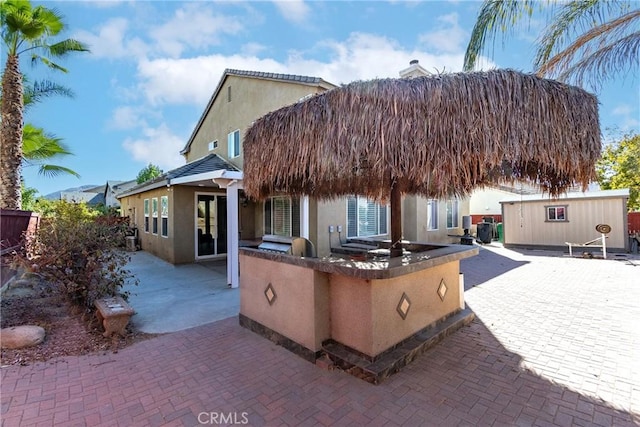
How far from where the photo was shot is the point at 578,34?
5.21 meters

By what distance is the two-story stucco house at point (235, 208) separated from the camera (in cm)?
963

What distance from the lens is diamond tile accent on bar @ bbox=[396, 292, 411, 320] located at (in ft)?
13.2

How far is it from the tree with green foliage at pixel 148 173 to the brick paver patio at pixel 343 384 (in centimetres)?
3138

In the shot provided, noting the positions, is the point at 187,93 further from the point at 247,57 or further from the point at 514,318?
the point at 514,318

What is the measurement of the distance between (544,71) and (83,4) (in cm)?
1149

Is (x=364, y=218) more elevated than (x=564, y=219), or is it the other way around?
(x=364, y=218)

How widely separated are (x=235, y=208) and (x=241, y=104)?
22.5 feet

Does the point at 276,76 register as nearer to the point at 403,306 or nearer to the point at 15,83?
the point at 15,83

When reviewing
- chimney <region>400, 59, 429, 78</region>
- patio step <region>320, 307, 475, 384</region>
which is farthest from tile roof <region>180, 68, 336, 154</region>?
patio step <region>320, 307, 475, 384</region>

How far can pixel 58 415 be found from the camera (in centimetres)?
296

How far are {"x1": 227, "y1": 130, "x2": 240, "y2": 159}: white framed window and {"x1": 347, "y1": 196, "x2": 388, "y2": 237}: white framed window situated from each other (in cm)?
569

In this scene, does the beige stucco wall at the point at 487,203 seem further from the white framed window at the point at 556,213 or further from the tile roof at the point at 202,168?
the tile roof at the point at 202,168

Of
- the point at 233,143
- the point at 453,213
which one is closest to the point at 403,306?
the point at 233,143

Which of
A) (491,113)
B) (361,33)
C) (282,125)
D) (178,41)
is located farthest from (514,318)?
(178,41)
